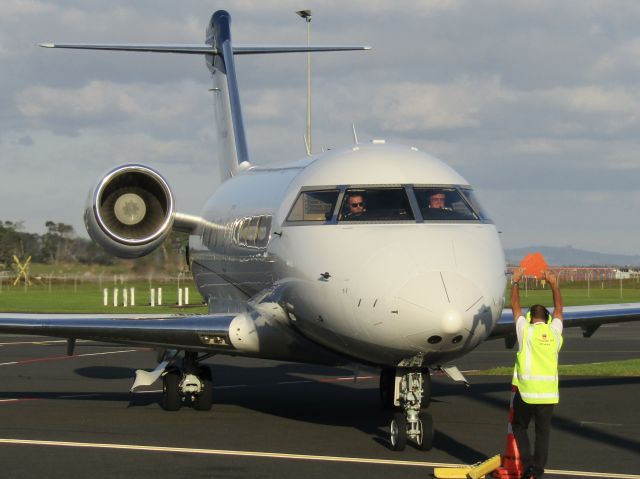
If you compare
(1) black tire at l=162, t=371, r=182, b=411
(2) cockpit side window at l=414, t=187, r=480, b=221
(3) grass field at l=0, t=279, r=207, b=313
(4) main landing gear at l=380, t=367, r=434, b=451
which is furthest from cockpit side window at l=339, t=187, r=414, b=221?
(3) grass field at l=0, t=279, r=207, b=313

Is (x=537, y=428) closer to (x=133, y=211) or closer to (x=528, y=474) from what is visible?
(x=528, y=474)

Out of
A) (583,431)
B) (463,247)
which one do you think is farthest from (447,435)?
(463,247)

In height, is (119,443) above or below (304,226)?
below

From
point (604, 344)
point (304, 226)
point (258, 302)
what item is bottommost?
point (604, 344)

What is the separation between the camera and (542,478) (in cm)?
1035

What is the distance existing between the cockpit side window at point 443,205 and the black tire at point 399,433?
2010 mm

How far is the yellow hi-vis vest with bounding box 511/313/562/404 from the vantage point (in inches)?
395

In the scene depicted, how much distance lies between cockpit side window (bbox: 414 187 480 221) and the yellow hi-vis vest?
223cm

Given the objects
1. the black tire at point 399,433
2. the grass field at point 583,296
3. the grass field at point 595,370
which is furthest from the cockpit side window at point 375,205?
the grass field at point 583,296

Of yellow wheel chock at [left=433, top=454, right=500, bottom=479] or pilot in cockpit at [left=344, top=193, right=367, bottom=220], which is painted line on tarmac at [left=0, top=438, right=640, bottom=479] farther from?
pilot in cockpit at [left=344, top=193, right=367, bottom=220]

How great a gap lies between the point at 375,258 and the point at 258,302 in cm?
344

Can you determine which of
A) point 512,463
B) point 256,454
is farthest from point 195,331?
point 512,463

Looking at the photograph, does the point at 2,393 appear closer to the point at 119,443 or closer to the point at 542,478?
the point at 119,443

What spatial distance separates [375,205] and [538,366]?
10.0 ft
